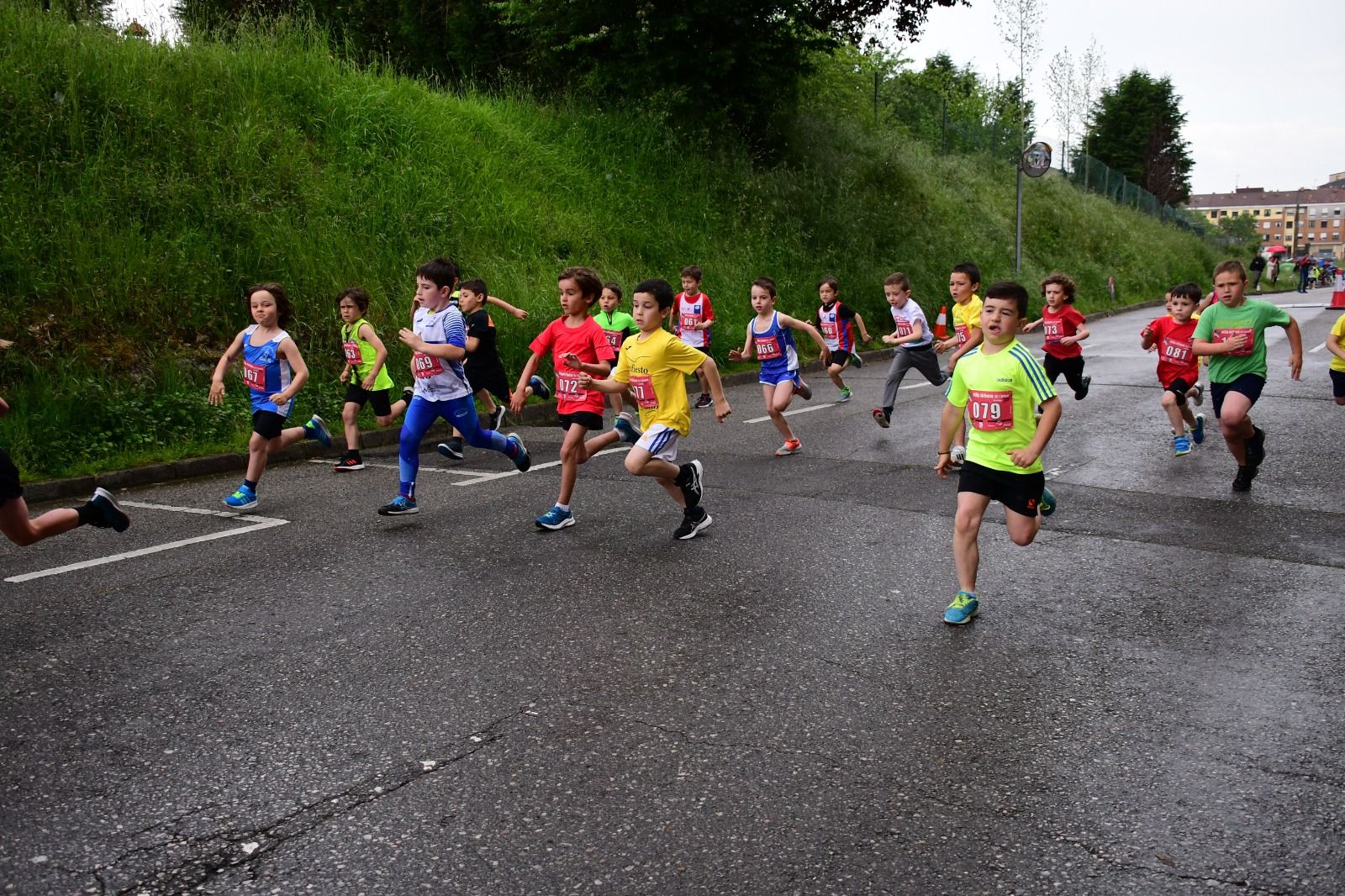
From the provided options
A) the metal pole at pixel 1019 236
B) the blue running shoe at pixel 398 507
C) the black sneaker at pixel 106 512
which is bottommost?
the blue running shoe at pixel 398 507

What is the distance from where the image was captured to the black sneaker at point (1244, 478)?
328 inches

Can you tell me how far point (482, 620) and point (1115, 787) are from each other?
2.93 meters

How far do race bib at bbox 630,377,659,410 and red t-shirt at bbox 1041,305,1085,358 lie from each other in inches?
192

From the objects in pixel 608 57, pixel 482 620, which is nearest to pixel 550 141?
pixel 608 57

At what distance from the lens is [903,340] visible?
11.0 m

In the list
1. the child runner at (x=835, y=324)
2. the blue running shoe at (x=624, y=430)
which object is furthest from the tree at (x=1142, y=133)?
the blue running shoe at (x=624, y=430)

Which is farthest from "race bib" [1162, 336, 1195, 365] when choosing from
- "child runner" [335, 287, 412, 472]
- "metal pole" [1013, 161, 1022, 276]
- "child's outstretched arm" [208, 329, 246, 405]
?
"metal pole" [1013, 161, 1022, 276]

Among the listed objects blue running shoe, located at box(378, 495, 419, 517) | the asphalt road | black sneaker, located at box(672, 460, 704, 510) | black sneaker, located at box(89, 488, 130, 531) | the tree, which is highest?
the tree

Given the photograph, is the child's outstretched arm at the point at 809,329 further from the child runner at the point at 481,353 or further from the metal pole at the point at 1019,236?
the metal pole at the point at 1019,236

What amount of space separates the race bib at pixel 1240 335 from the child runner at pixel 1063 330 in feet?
4.93

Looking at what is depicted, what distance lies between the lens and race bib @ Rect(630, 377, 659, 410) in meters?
7.14

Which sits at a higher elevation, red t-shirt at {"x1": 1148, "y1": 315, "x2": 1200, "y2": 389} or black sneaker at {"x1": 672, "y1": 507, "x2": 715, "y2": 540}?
red t-shirt at {"x1": 1148, "y1": 315, "x2": 1200, "y2": 389}

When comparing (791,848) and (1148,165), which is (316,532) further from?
(1148,165)

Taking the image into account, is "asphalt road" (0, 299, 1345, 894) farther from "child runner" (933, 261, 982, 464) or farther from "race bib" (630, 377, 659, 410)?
"child runner" (933, 261, 982, 464)
